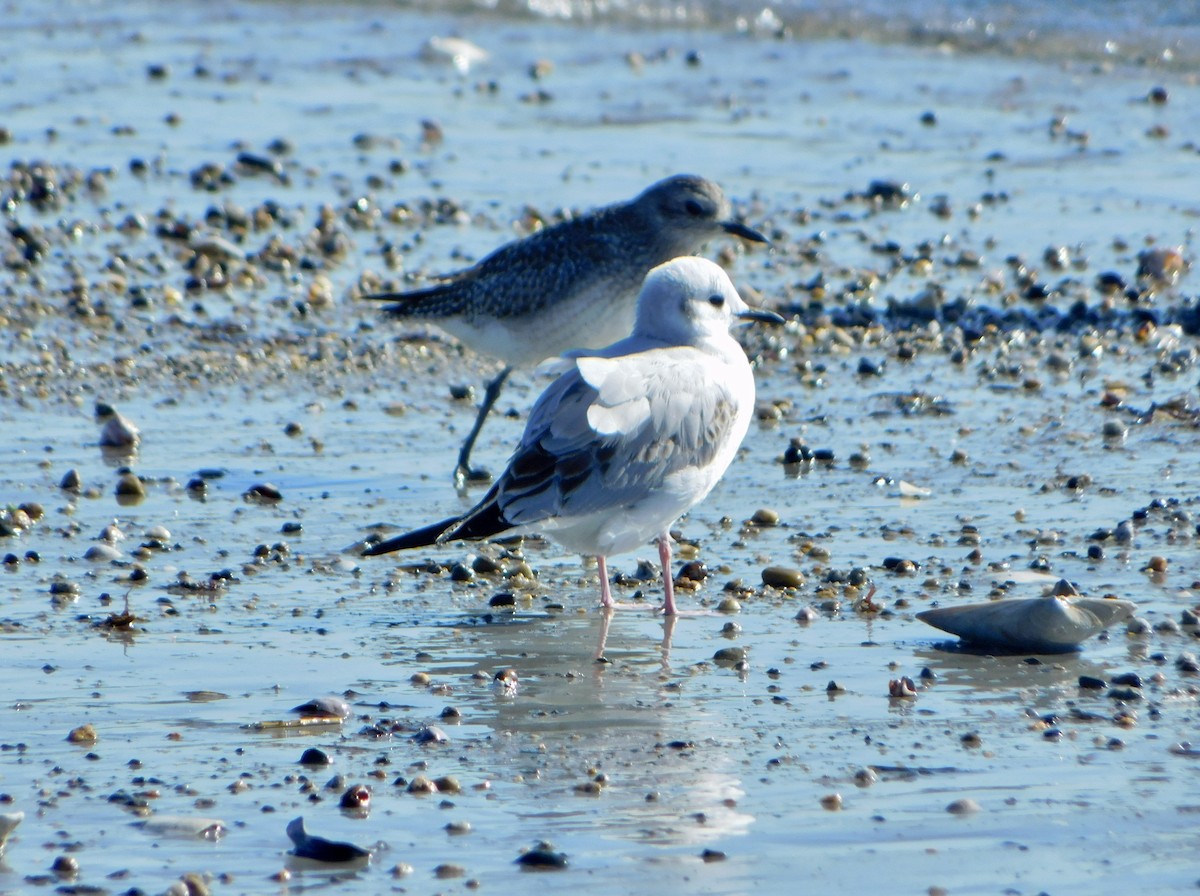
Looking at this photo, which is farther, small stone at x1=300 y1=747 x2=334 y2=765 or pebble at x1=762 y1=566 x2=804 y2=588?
pebble at x1=762 y1=566 x2=804 y2=588

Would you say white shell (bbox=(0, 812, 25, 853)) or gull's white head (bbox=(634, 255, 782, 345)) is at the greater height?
gull's white head (bbox=(634, 255, 782, 345))

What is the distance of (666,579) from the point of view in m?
5.43

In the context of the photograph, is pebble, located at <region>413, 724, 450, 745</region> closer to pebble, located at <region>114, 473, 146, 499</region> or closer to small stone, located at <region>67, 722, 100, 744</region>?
small stone, located at <region>67, 722, 100, 744</region>

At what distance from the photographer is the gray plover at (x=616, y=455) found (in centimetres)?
525

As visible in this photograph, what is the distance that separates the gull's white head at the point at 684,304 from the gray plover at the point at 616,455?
0.24ft

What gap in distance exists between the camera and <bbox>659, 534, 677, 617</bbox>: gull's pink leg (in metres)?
5.37

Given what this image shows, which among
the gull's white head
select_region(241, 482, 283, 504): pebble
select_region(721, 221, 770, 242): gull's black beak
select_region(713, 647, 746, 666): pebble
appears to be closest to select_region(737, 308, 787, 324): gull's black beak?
the gull's white head

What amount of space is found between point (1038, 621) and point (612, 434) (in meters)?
1.29

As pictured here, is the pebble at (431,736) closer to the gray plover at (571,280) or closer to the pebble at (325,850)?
the pebble at (325,850)

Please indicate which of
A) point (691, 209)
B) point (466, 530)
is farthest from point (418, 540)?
point (691, 209)

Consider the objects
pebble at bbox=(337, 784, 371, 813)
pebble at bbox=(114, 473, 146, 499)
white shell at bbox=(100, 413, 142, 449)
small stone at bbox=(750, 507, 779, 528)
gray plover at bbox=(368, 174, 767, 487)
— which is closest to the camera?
pebble at bbox=(337, 784, 371, 813)

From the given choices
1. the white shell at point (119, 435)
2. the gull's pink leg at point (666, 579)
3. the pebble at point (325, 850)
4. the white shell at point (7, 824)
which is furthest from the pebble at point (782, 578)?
the white shell at point (119, 435)

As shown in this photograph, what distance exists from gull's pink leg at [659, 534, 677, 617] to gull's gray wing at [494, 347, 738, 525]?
25 centimetres

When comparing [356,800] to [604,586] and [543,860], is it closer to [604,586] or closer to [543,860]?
[543,860]
